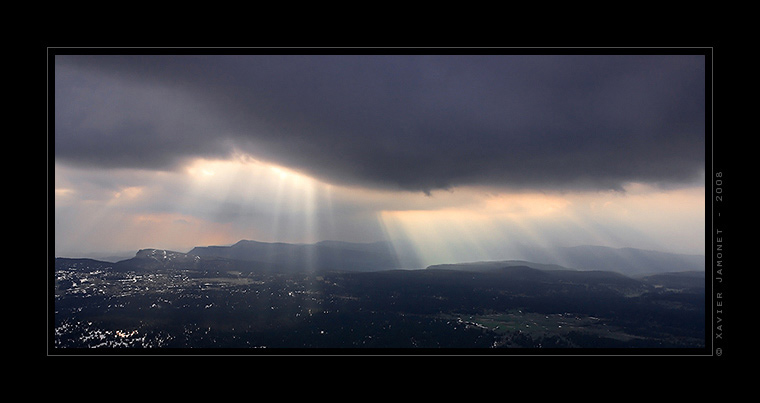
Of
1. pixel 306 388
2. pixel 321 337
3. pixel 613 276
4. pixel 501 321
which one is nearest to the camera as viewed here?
pixel 306 388

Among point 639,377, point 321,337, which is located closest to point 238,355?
point 639,377

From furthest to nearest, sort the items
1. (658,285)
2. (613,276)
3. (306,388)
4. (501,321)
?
(613,276) < (658,285) < (501,321) < (306,388)

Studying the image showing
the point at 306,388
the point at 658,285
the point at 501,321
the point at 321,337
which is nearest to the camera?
the point at 306,388

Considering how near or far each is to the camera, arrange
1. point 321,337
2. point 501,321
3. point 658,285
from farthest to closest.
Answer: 1. point 658,285
2. point 501,321
3. point 321,337
